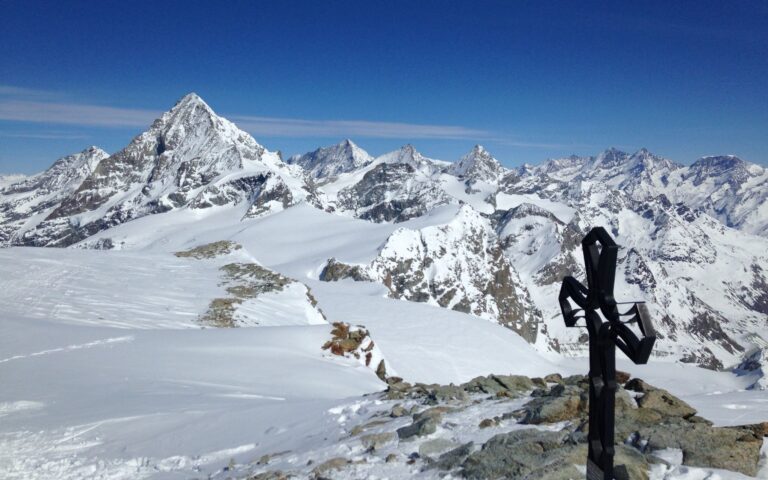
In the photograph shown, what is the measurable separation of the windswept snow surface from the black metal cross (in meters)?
2.47

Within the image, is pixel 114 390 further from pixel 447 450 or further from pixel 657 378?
pixel 657 378

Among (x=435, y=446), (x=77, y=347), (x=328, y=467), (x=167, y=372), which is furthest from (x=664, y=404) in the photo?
(x=77, y=347)

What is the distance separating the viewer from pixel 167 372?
41.6ft

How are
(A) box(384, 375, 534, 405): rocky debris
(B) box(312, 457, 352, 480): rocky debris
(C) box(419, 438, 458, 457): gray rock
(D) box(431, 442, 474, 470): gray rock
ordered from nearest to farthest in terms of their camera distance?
(D) box(431, 442, 474, 470): gray rock
(B) box(312, 457, 352, 480): rocky debris
(C) box(419, 438, 458, 457): gray rock
(A) box(384, 375, 534, 405): rocky debris

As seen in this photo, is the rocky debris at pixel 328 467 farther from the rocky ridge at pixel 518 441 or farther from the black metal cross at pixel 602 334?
the black metal cross at pixel 602 334

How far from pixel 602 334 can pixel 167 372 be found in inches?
467

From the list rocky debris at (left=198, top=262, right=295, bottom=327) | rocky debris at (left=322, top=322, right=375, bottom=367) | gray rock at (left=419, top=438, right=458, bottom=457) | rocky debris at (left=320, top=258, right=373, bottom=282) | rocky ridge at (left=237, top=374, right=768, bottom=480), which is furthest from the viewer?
rocky debris at (left=320, top=258, right=373, bottom=282)

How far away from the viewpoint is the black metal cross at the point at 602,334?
11.6 feet

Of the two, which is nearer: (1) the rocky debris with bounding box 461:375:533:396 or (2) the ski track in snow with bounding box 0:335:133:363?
(1) the rocky debris with bounding box 461:375:533:396

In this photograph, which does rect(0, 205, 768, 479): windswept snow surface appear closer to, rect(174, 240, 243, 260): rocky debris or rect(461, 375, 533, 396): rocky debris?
rect(174, 240, 243, 260): rocky debris

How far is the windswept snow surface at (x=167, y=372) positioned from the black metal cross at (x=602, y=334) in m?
2.47

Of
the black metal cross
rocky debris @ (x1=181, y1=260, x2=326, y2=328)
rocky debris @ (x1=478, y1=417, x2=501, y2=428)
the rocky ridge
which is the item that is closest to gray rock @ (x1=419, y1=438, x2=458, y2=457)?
the rocky ridge

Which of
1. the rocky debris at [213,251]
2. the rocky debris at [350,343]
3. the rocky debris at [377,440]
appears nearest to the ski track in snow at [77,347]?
the rocky debris at [350,343]

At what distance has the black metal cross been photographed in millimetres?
3521
